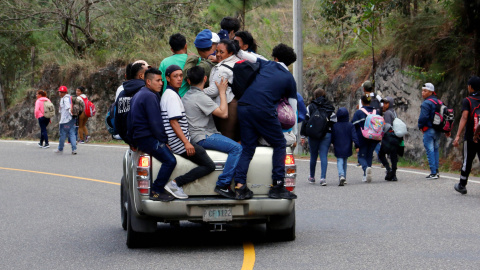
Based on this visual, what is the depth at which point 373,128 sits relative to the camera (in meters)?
15.8

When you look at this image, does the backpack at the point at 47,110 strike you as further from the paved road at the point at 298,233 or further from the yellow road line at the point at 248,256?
the yellow road line at the point at 248,256

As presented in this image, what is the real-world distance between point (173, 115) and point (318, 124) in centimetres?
694

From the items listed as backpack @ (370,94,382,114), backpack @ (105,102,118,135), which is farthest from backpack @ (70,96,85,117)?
backpack @ (105,102,118,135)

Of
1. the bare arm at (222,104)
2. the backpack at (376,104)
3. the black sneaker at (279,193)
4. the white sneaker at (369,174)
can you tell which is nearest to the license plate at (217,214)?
the black sneaker at (279,193)

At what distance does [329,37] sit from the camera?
1127 inches

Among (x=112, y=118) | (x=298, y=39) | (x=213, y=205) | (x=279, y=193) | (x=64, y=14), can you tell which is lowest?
(x=213, y=205)

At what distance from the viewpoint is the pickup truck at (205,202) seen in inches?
335

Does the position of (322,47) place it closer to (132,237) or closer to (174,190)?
(132,237)

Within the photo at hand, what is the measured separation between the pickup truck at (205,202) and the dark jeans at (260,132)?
83 mm

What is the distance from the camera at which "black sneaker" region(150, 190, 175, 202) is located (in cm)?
844

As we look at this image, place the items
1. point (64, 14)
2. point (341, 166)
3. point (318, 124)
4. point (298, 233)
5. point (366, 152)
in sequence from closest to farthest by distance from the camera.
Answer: point (298, 233)
point (318, 124)
point (341, 166)
point (366, 152)
point (64, 14)

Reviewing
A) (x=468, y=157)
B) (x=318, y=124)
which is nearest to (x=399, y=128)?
(x=318, y=124)

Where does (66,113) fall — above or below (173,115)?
below

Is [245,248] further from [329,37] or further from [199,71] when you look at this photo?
[329,37]
